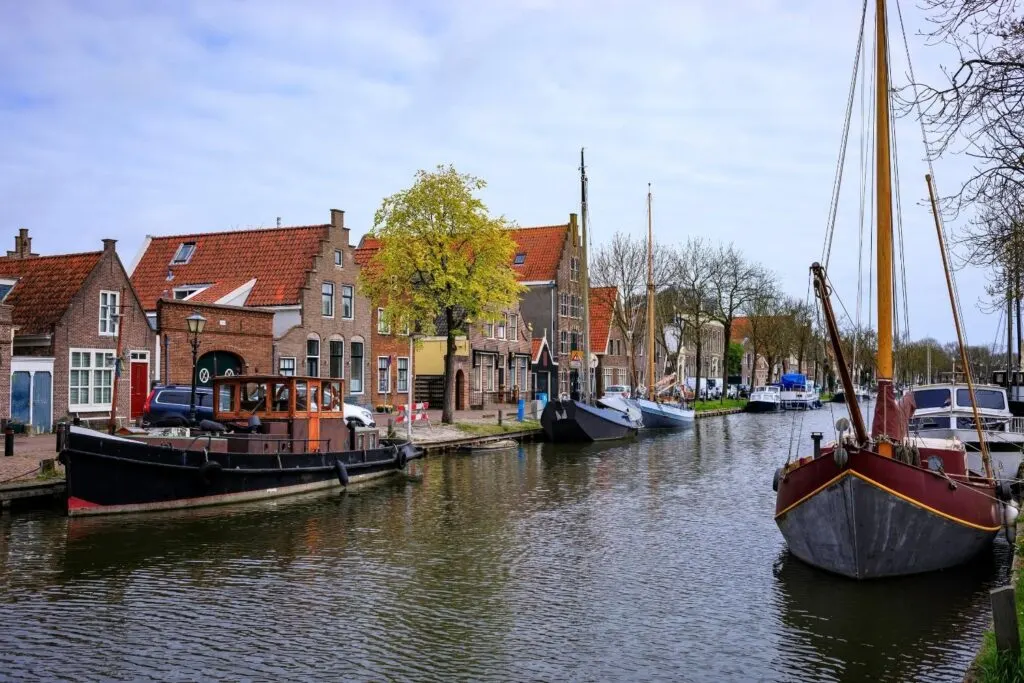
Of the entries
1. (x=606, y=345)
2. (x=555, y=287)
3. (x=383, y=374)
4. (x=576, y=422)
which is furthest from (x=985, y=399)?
(x=606, y=345)

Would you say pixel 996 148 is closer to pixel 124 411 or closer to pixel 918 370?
pixel 124 411

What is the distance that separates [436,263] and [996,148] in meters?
27.7

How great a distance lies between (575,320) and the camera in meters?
66.6

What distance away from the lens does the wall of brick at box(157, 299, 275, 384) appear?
35594 millimetres

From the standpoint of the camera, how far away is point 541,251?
65562 millimetres

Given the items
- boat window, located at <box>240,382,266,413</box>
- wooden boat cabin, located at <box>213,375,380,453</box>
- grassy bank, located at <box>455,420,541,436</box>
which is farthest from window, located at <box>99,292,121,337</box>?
grassy bank, located at <box>455,420,541,436</box>

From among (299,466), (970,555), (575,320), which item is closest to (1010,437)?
(970,555)

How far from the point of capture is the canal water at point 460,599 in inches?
448

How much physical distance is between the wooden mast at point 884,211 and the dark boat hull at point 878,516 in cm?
104

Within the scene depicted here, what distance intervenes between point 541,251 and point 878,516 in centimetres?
5210

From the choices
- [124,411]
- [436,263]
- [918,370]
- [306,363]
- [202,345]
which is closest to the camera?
[124,411]

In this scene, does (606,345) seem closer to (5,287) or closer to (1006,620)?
(5,287)

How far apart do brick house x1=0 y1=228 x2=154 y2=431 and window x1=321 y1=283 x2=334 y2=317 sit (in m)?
9.03

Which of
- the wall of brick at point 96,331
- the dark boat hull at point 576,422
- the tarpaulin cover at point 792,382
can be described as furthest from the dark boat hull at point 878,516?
the tarpaulin cover at point 792,382
